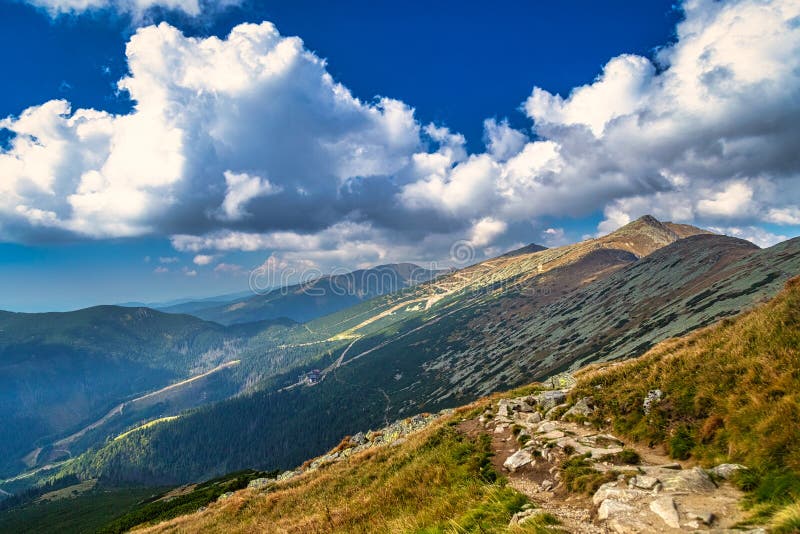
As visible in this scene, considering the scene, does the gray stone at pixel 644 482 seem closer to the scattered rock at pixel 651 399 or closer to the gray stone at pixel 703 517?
the gray stone at pixel 703 517

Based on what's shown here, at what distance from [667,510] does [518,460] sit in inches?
325

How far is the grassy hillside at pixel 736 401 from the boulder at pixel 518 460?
15.8 ft

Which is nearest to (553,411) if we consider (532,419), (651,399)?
(532,419)

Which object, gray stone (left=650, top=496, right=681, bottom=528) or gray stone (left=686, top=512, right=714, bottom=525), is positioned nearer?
gray stone (left=686, top=512, right=714, bottom=525)

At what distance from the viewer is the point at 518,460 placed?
16750 mm

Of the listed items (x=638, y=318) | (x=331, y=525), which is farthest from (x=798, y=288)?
(x=638, y=318)

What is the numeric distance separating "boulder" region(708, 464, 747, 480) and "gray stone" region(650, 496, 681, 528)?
2635 millimetres

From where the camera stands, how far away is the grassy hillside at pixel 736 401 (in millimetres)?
10070

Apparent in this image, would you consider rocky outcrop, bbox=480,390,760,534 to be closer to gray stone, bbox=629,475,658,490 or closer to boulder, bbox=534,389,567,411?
gray stone, bbox=629,475,658,490

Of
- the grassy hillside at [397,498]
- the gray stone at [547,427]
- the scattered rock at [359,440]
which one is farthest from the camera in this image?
the scattered rock at [359,440]

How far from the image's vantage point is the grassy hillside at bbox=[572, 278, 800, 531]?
10.1 meters

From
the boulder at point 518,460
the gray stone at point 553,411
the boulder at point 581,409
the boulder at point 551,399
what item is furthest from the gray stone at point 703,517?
the boulder at point 551,399

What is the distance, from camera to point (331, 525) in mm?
15789

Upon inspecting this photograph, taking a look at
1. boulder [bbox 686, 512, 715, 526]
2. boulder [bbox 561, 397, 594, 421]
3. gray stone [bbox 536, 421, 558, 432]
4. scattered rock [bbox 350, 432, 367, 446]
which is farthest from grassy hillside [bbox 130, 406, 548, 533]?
scattered rock [bbox 350, 432, 367, 446]
